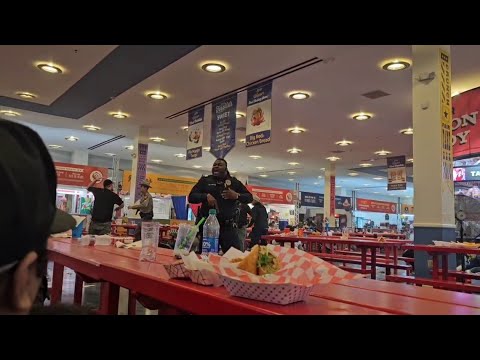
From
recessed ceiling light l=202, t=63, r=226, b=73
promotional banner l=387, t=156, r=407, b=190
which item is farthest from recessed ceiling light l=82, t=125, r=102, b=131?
promotional banner l=387, t=156, r=407, b=190

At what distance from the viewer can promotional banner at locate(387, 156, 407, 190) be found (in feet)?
43.1

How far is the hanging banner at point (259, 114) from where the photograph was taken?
6.82 m

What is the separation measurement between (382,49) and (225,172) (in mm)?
2989

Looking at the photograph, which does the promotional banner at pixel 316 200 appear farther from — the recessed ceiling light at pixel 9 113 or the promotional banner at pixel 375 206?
the recessed ceiling light at pixel 9 113

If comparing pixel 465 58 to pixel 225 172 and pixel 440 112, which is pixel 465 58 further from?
pixel 225 172

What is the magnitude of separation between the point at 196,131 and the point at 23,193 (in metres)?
8.23

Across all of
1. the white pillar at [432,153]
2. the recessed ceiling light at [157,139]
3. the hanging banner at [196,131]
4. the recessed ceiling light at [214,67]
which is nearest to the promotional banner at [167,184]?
the recessed ceiling light at [157,139]

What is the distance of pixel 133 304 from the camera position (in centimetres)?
342

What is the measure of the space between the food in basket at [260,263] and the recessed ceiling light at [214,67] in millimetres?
5265

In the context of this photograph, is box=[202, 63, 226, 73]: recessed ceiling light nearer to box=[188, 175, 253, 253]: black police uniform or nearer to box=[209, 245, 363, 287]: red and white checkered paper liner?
box=[188, 175, 253, 253]: black police uniform

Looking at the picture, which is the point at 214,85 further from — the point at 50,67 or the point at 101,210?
the point at 101,210
